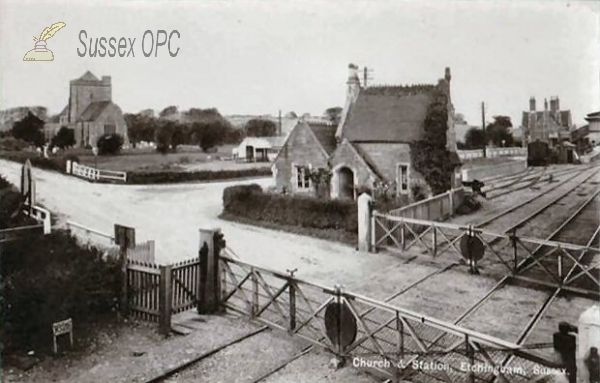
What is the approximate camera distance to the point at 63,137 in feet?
33.7

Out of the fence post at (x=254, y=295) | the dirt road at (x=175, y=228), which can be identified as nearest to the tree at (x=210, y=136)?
the dirt road at (x=175, y=228)

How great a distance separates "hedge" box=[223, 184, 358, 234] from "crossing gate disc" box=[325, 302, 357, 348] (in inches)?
247

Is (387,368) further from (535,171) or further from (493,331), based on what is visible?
(535,171)

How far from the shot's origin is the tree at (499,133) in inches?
1410

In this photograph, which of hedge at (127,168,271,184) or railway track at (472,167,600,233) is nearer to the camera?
hedge at (127,168,271,184)

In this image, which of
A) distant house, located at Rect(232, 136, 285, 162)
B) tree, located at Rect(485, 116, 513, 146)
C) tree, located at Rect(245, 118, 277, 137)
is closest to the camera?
tree, located at Rect(245, 118, 277, 137)

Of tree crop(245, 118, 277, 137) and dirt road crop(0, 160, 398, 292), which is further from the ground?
tree crop(245, 118, 277, 137)

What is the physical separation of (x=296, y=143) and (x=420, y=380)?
39.7 feet

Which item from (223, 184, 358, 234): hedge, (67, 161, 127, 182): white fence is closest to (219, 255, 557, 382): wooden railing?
(223, 184, 358, 234): hedge

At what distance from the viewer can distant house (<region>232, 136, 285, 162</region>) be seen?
22828 mm

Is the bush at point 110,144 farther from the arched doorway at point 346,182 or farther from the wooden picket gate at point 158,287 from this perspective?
the arched doorway at point 346,182

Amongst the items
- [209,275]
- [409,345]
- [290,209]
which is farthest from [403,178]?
[409,345]

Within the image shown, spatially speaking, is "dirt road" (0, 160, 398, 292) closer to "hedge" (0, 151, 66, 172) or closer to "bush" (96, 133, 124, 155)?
"hedge" (0, 151, 66, 172)

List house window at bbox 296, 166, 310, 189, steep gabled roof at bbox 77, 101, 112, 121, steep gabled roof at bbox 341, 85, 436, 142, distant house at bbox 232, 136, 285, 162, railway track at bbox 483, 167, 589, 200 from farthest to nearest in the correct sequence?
distant house at bbox 232, 136, 285, 162
railway track at bbox 483, 167, 589, 200
house window at bbox 296, 166, 310, 189
steep gabled roof at bbox 341, 85, 436, 142
steep gabled roof at bbox 77, 101, 112, 121
